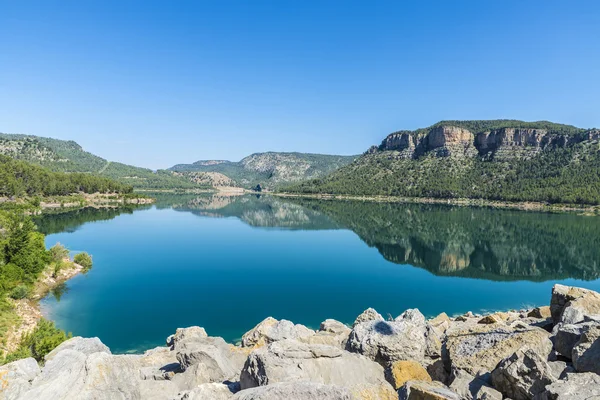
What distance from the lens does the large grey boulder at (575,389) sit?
6.18 meters

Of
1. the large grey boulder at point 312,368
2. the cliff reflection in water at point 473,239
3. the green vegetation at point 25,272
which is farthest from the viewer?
the cliff reflection in water at point 473,239

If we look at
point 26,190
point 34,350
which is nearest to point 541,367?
point 34,350

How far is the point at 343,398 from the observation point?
643cm

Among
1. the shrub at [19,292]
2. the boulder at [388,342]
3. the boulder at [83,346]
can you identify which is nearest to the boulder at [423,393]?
the boulder at [388,342]

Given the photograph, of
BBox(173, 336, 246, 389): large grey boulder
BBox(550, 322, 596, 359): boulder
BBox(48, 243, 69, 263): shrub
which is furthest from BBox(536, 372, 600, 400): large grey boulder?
BBox(48, 243, 69, 263): shrub

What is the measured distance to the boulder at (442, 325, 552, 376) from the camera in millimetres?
9180

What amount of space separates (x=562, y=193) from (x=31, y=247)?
561ft

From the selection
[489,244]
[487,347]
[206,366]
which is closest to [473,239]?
[489,244]

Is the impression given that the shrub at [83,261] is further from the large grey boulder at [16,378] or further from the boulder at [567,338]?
the boulder at [567,338]

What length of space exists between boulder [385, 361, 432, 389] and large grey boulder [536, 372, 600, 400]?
302cm

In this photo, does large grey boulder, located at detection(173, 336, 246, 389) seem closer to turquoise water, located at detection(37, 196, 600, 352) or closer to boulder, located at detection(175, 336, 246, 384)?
boulder, located at detection(175, 336, 246, 384)

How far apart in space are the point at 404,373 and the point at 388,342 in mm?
1428

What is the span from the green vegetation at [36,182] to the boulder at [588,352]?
124 meters

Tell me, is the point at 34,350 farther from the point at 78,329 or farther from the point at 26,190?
the point at 26,190
